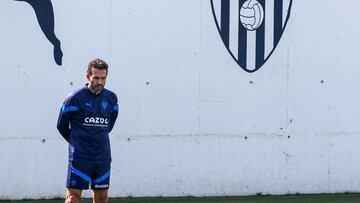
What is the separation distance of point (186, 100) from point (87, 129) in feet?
7.85

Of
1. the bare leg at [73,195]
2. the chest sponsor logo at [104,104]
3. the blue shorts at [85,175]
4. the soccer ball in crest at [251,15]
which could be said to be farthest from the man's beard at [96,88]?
the soccer ball in crest at [251,15]

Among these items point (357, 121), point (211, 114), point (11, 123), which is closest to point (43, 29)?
point (11, 123)

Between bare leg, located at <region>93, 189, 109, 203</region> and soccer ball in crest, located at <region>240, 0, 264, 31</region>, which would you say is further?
soccer ball in crest, located at <region>240, 0, 264, 31</region>

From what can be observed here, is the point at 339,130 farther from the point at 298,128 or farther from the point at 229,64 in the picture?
the point at 229,64

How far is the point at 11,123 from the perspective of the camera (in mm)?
8484

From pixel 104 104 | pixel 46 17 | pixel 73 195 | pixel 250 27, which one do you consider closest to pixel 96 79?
pixel 104 104

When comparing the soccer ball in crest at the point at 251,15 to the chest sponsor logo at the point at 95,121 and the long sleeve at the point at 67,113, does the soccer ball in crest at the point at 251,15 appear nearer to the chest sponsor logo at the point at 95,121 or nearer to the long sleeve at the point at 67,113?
the chest sponsor logo at the point at 95,121

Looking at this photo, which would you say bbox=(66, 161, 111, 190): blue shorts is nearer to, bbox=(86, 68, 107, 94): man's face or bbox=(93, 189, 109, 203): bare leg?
bbox=(93, 189, 109, 203): bare leg

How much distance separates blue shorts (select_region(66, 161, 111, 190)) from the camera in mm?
6652

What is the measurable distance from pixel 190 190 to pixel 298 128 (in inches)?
53.8

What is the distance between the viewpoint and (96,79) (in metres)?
6.62

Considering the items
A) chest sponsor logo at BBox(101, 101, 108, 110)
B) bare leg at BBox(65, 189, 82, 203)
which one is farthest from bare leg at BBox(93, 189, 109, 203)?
chest sponsor logo at BBox(101, 101, 108, 110)

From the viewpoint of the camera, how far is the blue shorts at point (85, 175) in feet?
21.8

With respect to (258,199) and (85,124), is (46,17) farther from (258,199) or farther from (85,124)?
(258,199)
